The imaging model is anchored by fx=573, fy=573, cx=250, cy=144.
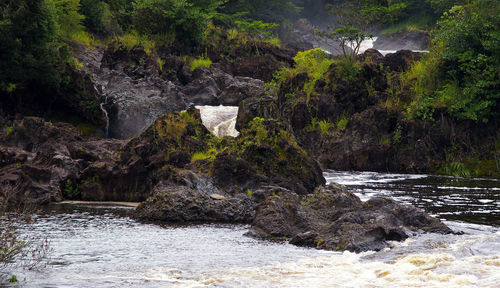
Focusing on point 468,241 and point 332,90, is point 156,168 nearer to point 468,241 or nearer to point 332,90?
point 468,241

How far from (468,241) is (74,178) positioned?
408 inches

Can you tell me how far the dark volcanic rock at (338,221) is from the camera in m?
10.1

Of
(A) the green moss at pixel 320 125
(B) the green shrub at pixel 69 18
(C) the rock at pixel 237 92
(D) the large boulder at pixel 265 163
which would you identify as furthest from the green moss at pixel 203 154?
(B) the green shrub at pixel 69 18

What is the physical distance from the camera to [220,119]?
99.3 feet

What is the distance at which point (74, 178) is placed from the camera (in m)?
15.8

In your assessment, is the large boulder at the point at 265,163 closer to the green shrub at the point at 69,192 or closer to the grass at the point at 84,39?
the green shrub at the point at 69,192

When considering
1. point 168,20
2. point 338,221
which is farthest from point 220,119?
point 338,221

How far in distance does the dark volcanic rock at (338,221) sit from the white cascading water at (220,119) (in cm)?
1686

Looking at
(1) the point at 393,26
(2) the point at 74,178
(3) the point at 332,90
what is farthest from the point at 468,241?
(1) the point at 393,26

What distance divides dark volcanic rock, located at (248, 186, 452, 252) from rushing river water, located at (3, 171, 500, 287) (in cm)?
35

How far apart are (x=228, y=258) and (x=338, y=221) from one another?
248cm

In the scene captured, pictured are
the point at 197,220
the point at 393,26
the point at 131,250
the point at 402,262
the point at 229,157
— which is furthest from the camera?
the point at 393,26

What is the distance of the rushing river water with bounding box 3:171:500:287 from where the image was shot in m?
7.82

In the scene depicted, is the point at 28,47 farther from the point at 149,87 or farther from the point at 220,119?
the point at 220,119
